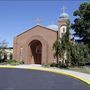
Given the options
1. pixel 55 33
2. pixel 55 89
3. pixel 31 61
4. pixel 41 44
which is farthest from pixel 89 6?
pixel 55 89

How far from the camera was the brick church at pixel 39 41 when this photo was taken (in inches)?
2276

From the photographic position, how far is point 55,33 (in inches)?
2276

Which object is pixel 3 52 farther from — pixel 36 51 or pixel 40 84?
pixel 40 84

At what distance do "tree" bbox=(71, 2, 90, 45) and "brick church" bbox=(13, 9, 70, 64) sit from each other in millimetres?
2650

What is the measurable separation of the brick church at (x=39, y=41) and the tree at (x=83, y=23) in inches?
104

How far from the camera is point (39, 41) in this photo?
2346 inches

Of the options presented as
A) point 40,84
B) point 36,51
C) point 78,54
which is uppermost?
point 36,51

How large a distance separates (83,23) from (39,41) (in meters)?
10.6

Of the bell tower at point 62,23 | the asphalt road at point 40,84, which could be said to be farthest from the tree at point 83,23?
the asphalt road at point 40,84

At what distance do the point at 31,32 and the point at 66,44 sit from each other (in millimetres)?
16529

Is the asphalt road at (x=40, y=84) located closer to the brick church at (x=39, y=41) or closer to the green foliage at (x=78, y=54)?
the green foliage at (x=78, y=54)

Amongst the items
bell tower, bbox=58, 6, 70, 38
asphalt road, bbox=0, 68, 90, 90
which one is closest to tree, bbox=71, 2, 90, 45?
bell tower, bbox=58, 6, 70, 38

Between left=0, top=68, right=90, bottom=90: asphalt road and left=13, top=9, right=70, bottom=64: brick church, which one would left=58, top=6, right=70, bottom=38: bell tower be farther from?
left=0, top=68, right=90, bottom=90: asphalt road

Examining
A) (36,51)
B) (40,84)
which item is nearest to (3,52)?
(36,51)
